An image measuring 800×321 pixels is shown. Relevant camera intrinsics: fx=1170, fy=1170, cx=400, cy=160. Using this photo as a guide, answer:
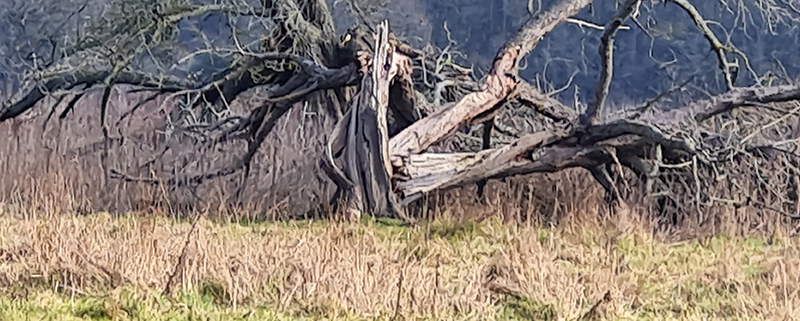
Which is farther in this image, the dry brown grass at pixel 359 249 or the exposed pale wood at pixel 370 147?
the exposed pale wood at pixel 370 147

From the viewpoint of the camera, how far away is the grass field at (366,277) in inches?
254

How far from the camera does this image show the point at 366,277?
689 cm

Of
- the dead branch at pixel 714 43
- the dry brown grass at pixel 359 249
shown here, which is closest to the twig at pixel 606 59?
the dead branch at pixel 714 43

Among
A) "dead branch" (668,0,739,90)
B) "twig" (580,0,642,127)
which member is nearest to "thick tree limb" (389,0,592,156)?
"twig" (580,0,642,127)

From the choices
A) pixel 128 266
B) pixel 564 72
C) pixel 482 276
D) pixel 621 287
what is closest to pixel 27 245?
pixel 128 266

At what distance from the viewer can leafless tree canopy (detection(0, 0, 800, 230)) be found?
10641 millimetres

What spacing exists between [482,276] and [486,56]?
98.6ft

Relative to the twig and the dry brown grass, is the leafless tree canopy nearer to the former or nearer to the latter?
the twig

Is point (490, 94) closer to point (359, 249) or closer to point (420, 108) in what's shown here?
point (420, 108)

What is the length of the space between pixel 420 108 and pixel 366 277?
16.3ft

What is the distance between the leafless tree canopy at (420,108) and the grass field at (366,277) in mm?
1543

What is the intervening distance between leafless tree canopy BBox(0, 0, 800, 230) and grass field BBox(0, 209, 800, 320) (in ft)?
5.06

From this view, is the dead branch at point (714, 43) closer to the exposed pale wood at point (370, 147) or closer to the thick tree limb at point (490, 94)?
the thick tree limb at point (490, 94)

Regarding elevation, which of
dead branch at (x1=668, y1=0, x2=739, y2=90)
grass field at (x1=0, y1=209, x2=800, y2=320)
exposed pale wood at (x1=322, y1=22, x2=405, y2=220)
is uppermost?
dead branch at (x1=668, y1=0, x2=739, y2=90)
